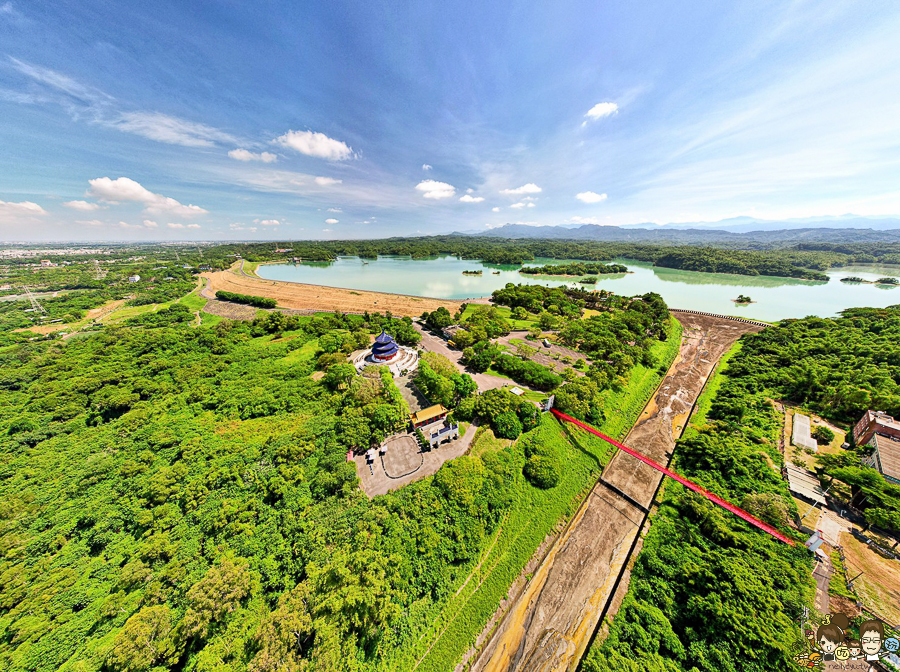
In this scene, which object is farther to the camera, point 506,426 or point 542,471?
point 506,426

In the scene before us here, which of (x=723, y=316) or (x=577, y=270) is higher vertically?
(x=577, y=270)

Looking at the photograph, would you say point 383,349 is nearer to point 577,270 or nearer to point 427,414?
point 427,414

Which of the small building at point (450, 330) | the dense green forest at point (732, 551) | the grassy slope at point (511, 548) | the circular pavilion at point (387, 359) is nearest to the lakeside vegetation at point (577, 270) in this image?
the small building at point (450, 330)

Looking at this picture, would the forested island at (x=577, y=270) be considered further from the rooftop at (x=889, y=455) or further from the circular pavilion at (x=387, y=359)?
the rooftop at (x=889, y=455)

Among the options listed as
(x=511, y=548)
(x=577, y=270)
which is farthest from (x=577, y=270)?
(x=511, y=548)

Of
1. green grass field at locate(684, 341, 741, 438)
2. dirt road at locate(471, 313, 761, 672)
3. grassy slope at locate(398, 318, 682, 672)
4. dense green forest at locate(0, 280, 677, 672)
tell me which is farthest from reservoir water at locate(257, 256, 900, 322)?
dirt road at locate(471, 313, 761, 672)

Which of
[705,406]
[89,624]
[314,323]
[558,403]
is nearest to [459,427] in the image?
[558,403]
